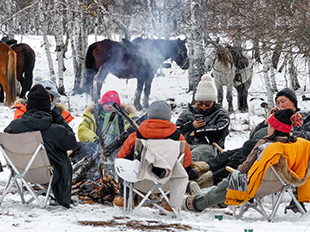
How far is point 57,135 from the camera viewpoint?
506 cm

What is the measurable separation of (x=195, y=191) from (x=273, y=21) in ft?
15.0

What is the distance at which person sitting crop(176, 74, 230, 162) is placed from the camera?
6.66m

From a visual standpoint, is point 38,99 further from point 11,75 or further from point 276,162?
point 11,75

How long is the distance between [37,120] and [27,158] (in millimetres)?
345

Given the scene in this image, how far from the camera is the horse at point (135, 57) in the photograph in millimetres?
A: 12734

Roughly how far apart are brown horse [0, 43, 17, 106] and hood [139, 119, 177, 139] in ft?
31.2

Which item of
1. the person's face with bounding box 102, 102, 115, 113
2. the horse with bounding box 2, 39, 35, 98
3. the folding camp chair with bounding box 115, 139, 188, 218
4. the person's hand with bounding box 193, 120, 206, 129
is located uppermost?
the horse with bounding box 2, 39, 35, 98

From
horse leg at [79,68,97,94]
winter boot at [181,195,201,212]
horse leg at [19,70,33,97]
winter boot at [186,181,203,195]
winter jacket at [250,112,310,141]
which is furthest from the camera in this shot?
horse leg at [19,70,33,97]

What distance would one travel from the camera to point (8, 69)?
13.8 m

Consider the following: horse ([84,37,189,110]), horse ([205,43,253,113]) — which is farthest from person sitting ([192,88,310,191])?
horse ([205,43,253,113])

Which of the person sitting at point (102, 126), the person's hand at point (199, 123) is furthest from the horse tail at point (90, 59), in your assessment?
the person's hand at point (199, 123)

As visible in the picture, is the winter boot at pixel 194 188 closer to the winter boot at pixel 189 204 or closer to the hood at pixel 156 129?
the winter boot at pixel 189 204

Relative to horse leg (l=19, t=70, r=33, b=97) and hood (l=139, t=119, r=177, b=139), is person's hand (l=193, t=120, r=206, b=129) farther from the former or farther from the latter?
horse leg (l=19, t=70, r=33, b=97)

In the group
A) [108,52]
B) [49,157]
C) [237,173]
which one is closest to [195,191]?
[237,173]
